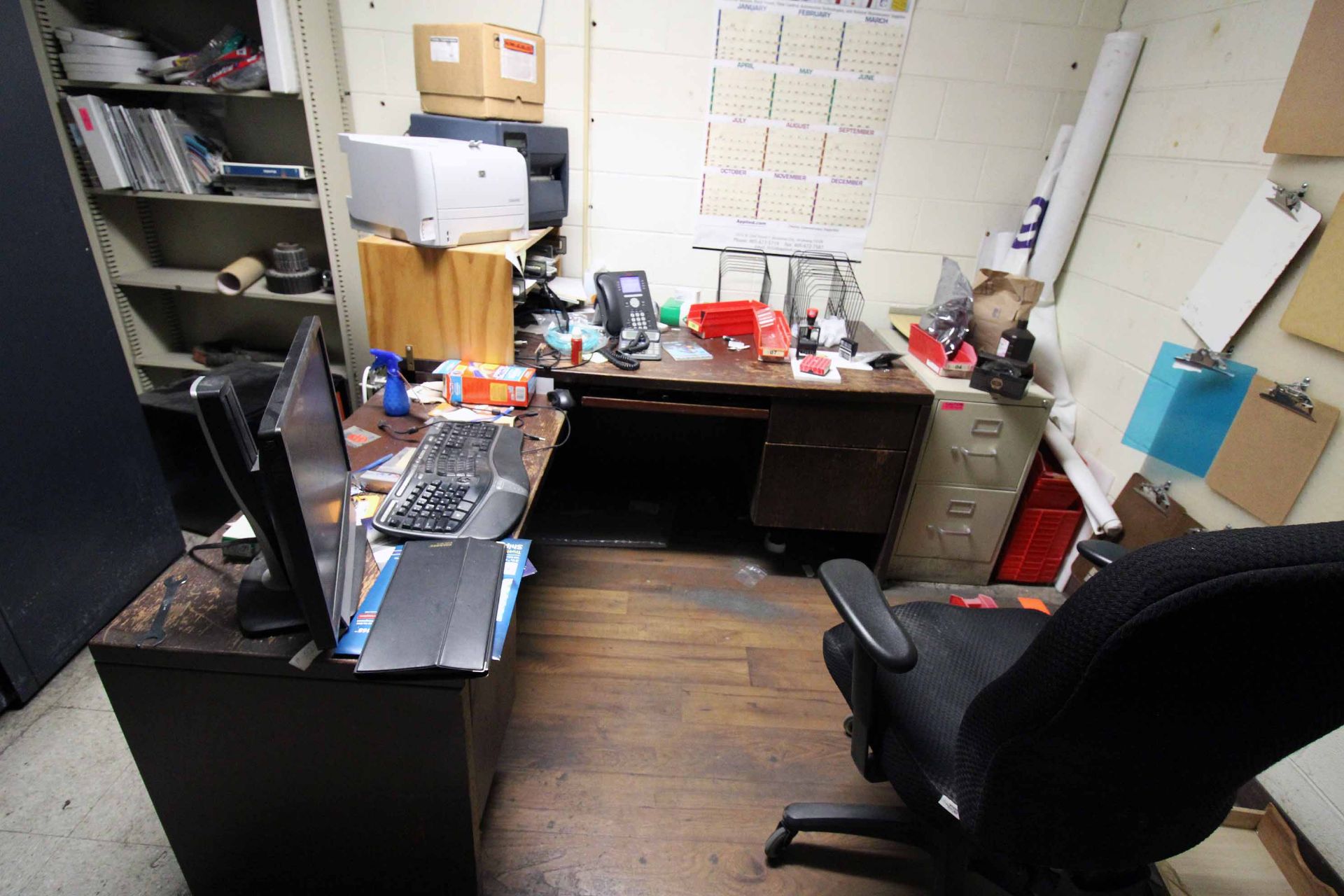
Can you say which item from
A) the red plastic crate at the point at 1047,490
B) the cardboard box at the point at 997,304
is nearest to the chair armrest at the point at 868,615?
the cardboard box at the point at 997,304

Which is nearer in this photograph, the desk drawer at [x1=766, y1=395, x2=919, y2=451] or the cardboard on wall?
the cardboard on wall

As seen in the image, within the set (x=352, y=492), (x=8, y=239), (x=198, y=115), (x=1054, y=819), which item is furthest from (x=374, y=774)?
(x=198, y=115)

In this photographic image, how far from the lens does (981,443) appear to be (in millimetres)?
2057

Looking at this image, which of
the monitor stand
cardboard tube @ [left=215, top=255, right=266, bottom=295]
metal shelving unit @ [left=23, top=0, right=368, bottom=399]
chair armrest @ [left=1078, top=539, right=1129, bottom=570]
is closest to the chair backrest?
chair armrest @ [left=1078, top=539, right=1129, bottom=570]

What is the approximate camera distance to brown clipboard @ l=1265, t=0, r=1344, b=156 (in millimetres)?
1438

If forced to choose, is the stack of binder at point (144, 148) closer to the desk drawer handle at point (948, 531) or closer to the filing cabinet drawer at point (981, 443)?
the filing cabinet drawer at point (981, 443)

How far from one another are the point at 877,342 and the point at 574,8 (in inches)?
62.8

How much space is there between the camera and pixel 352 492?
1.30 meters

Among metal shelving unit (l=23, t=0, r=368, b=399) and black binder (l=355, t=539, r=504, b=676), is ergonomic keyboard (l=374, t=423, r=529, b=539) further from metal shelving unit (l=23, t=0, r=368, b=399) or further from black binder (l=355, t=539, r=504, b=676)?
metal shelving unit (l=23, t=0, r=368, b=399)

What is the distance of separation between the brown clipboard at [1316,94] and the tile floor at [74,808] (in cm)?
299

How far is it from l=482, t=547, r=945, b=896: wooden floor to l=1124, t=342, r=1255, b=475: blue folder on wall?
3.69 feet

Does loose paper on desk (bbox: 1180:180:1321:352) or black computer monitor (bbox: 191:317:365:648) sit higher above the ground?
loose paper on desk (bbox: 1180:180:1321:352)

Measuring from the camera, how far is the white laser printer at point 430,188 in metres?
1.57

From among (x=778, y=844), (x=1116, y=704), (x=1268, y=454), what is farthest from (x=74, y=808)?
(x=1268, y=454)
